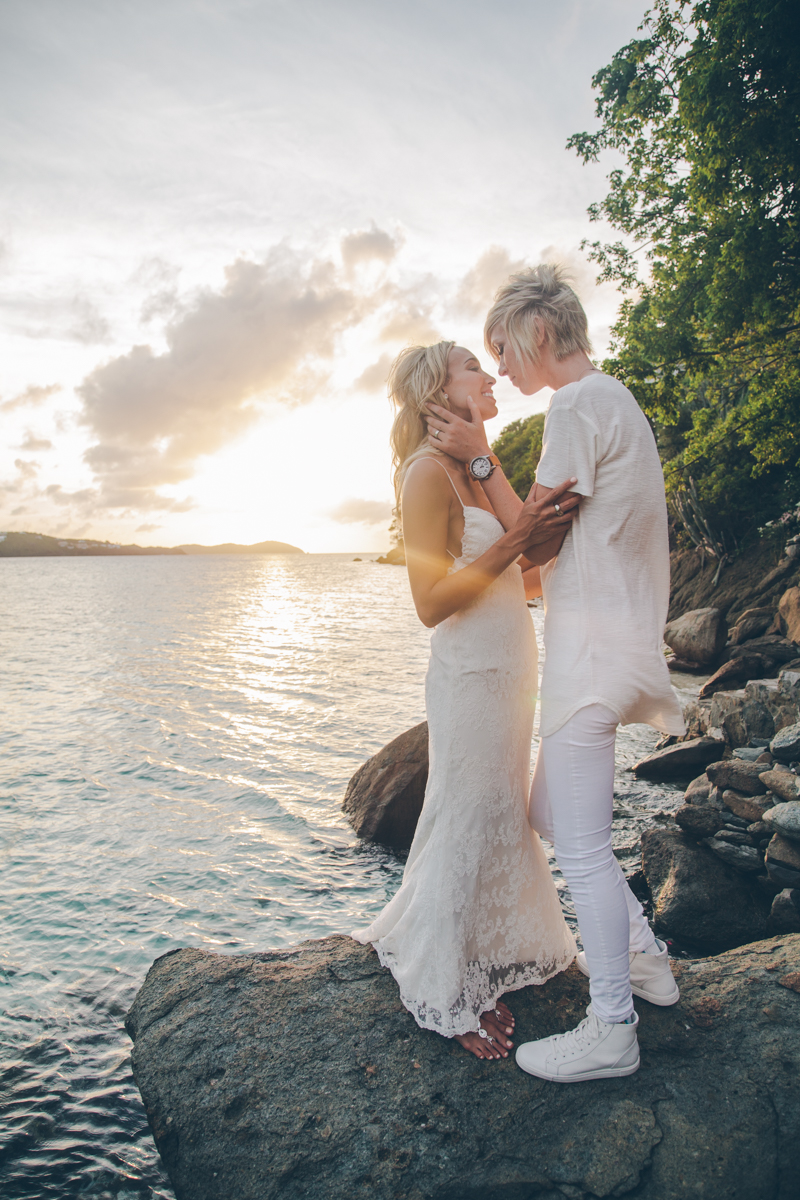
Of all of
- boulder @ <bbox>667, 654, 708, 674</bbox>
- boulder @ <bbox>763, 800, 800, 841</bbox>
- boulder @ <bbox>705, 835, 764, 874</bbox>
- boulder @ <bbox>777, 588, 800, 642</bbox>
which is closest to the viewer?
boulder @ <bbox>763, 800, 800, 841</bbox>

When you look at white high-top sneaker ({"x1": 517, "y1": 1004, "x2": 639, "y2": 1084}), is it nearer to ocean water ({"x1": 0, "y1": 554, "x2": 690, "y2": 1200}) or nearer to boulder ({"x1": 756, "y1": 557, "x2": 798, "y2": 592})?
ocean water ({"x1": 0, "y1": 554, "x2": 690, "y2": 1200})

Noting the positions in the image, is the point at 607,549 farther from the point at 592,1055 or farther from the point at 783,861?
the point at 783,861

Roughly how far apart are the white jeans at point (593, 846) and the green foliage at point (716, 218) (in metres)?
13.0

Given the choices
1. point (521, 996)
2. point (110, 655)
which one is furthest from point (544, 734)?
point (110, 655)

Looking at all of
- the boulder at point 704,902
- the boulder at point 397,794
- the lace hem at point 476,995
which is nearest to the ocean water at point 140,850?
the boulder at point 397,794

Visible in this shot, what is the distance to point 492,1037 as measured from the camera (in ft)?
9.63

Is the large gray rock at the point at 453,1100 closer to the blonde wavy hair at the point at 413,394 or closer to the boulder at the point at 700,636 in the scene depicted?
the blonde wavy hair at the point at 413,394

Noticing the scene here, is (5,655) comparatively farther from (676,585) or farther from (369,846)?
(676,585)

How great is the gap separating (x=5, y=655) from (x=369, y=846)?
20434mm

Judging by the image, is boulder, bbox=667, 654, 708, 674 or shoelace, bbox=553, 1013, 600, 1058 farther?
boulder, bbox=667, 654, 708, 674

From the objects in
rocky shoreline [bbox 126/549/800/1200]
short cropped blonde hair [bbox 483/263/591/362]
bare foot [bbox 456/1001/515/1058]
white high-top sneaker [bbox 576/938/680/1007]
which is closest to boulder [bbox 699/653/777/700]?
rocky shoreline [bbox 126/549/800/1200]

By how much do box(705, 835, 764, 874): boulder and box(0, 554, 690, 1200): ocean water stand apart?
102 cm

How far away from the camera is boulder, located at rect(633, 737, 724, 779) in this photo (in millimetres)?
8469

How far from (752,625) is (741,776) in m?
11.2
